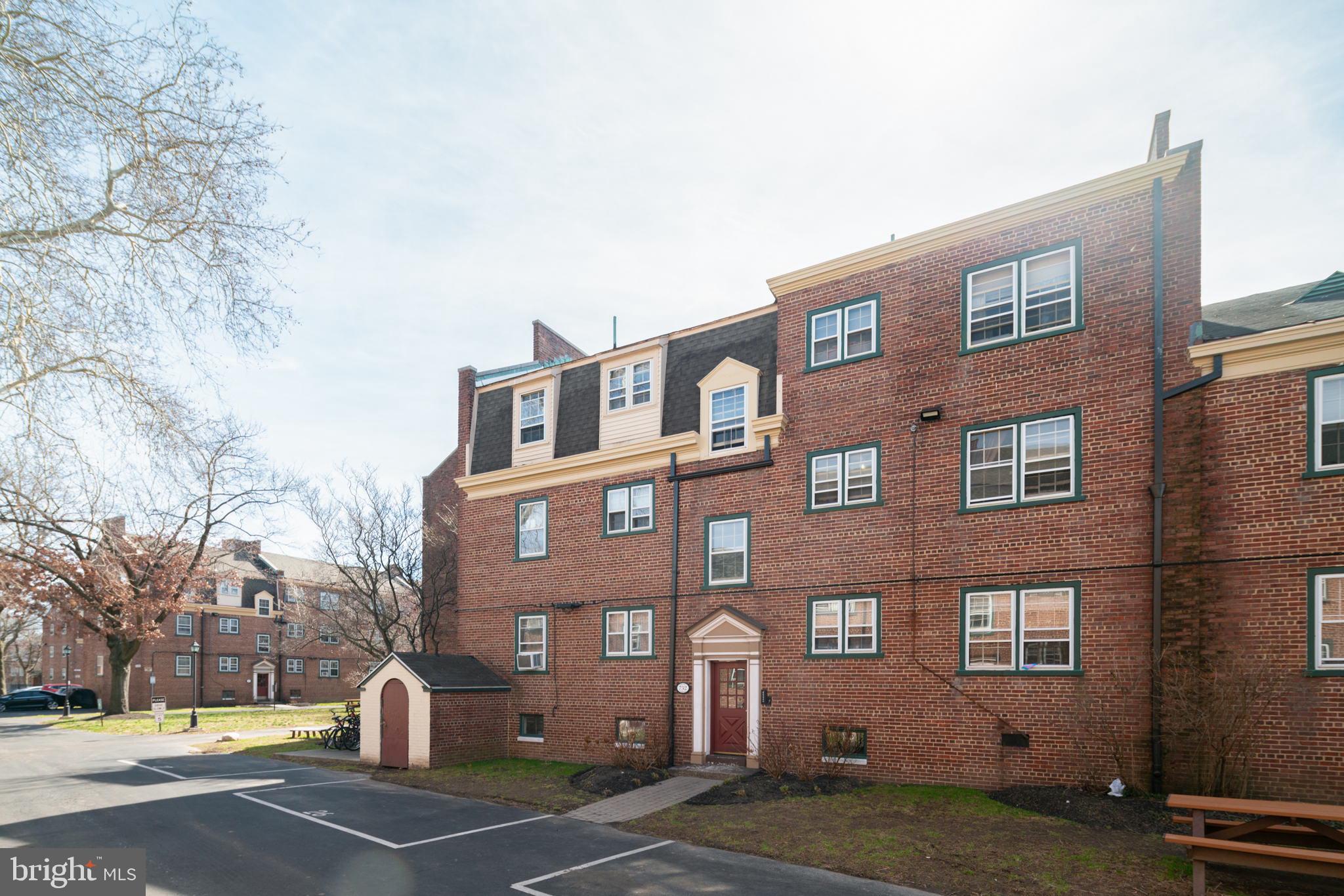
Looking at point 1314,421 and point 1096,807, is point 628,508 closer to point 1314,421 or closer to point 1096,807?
point 1096,807

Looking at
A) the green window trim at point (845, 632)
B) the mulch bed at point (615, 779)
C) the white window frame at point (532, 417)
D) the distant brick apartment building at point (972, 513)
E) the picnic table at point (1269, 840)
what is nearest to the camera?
the picnic table at point (1269, 840)

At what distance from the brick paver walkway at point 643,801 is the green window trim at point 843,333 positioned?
362 inches

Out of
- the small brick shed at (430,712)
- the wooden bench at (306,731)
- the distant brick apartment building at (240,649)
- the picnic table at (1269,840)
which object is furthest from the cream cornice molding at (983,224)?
the distant brick apartment building at (240,649)

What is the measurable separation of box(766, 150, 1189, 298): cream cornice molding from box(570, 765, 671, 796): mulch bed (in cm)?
1117

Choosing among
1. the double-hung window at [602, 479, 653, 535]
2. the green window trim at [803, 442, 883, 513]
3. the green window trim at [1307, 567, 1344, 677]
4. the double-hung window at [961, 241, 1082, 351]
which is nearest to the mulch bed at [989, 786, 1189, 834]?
the green window trim at [1307, 567, 1344, 677]

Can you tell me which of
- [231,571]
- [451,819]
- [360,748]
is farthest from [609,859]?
[231,571]

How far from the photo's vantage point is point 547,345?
92.2 ft

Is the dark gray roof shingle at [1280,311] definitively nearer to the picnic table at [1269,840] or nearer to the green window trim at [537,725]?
the picnic table at [1269,840]

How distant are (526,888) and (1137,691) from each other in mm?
10039

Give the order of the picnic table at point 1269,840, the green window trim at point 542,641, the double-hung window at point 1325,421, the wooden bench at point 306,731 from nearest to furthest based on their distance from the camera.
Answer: the picnic table at point 1269,840 < the double-hung window at point 1325,421 < the green window trim at point 542,641 < the wooden bench at point 306,731

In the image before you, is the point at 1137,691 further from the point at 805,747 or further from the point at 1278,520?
the point at 805,747

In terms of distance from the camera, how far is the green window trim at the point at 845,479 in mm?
16562

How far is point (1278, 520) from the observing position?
12.5 metres

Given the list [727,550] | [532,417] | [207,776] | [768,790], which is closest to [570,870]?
[768,790]
